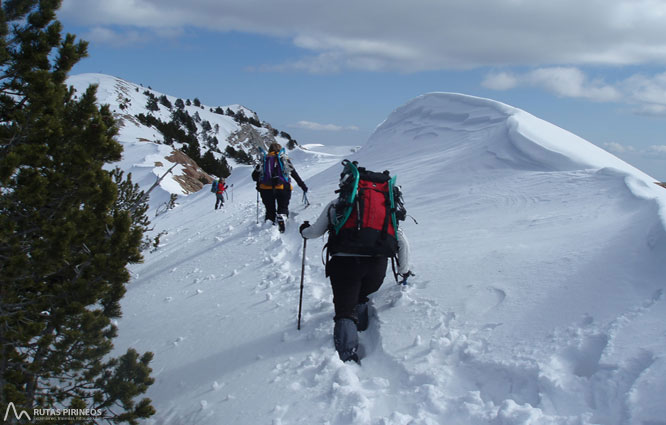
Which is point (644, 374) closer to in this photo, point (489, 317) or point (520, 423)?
point (520, 423)

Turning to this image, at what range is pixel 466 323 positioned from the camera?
3736 millimetres

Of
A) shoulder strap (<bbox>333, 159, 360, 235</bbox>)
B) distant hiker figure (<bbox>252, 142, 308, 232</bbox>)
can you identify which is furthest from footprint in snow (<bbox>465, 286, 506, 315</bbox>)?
distant hiker figure (<bbox>252, 142, 308, 232</bbox>)

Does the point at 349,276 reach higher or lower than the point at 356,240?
lower

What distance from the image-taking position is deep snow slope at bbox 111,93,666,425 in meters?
2.87

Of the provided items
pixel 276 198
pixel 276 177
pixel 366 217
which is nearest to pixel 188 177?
pixel 276 198

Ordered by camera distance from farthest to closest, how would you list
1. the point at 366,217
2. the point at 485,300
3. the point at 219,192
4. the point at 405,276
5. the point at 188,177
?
1. the point at 188,177
2. the point at 219,192
3. the point at 405,276
4. the point at 485,300
5. the point at 366,217

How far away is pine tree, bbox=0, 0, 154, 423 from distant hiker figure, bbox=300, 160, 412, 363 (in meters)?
1.74

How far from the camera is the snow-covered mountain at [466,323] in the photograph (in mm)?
2863

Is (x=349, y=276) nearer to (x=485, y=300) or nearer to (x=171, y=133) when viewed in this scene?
(x=485, y=300)

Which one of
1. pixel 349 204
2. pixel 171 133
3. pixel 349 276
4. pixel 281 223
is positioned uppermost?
pixel 171 133

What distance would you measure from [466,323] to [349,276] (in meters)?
1.12

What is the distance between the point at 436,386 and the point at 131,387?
8.59 ft

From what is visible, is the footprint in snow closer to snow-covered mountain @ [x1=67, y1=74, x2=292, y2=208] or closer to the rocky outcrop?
snow-covered mountain @ [x1=67, y1=74, x2=292, y2=208]

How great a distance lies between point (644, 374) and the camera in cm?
260
